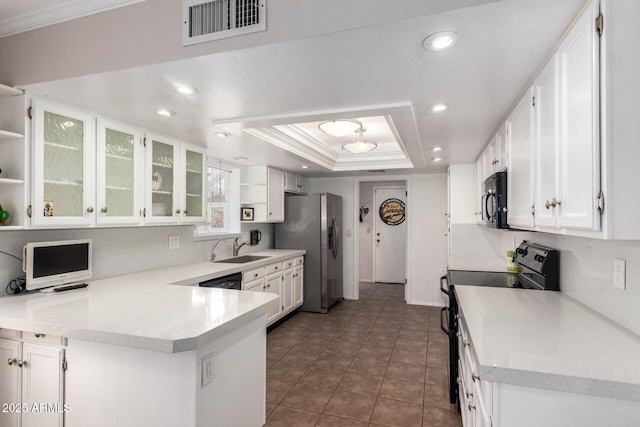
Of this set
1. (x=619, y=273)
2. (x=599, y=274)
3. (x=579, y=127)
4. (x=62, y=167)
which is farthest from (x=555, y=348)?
(x=62, y=167)

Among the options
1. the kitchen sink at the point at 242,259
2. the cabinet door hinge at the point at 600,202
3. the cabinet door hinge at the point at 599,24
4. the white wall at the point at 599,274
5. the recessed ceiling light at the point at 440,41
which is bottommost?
the kitchen sink at the point at 242,259

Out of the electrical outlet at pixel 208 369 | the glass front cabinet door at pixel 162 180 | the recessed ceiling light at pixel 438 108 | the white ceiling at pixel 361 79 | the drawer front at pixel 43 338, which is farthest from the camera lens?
the glass front cabinet door at pixel 162 180

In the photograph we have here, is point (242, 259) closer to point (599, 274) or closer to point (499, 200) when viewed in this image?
point (499, 200)

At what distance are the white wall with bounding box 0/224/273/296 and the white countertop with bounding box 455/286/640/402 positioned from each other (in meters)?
2.57

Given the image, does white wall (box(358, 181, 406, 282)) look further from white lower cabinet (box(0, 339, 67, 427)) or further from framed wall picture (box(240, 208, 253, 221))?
white lower cabinet (box(0, 339, 67, 427))

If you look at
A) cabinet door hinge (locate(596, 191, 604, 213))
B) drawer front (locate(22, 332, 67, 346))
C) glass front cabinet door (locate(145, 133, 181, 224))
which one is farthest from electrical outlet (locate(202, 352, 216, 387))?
cabinet door hinge (locate(596, 191, 604, 213))

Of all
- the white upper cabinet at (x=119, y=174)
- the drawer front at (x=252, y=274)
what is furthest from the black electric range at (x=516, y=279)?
the white upper cabinet at (x=119, y=174)

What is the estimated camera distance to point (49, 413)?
5.50ft

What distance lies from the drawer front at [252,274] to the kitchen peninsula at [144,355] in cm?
147

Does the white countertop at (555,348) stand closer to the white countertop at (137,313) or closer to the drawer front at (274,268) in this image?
the white countertop at (137,313)

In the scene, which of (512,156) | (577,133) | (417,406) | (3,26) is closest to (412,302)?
(417,406)

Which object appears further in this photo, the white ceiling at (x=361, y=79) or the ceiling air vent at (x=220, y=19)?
the ceiling air vent at (x=220, y=19)

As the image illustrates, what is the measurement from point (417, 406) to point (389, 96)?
2.17m

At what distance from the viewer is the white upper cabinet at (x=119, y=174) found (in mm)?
2266
